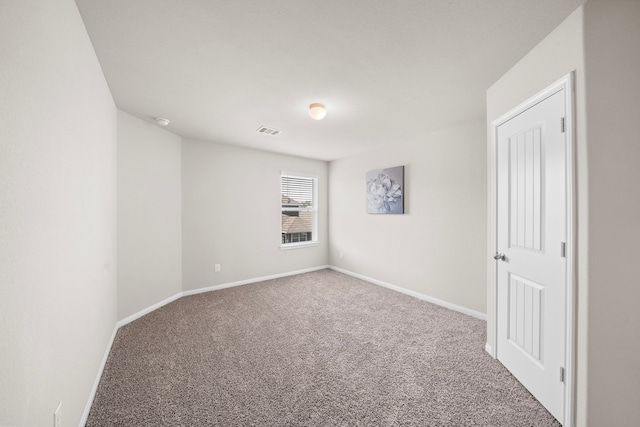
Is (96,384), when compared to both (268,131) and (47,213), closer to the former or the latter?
(47,213)

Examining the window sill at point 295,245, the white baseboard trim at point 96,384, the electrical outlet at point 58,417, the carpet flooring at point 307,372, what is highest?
the window sill at point 295,245

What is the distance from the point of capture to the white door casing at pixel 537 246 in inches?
58.5

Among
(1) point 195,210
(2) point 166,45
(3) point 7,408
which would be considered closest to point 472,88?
(2) point 166,45

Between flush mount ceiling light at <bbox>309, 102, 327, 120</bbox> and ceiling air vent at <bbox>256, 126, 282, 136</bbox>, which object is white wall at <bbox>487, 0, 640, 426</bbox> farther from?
ceiling air vent at <bbox>256, 126, 282, 136</bbox>

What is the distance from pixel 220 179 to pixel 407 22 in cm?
346

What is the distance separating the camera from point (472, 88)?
7.41ft

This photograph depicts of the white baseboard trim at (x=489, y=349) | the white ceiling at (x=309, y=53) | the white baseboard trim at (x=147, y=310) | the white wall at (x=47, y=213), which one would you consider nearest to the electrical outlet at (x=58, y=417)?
the white wall at (x=47, y=213)

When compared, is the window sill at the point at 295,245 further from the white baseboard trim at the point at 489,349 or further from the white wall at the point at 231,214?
the white baseboard trim at the point at 489,349

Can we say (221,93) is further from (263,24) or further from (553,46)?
(553,46)

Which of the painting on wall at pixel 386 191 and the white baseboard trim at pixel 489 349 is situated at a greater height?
the painting on wall at pixel 386 191

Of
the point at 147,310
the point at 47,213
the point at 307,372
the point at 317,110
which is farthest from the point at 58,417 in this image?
the point at 317,110

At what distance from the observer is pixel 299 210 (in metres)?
5.19

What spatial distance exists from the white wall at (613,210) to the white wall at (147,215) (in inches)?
158

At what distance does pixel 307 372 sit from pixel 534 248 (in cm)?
195
